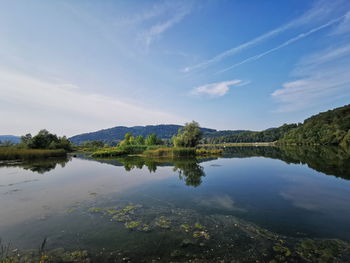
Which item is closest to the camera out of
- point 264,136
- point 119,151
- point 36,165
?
point 36,165

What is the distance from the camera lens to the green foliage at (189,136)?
5222 cm

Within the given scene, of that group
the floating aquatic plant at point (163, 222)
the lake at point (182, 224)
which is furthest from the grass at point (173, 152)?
the floating aquatic plant at point (163, 222)

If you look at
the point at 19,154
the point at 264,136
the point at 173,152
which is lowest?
the point at 173,152

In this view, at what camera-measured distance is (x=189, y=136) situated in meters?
52.4

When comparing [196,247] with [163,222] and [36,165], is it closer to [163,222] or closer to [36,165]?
[163,222]

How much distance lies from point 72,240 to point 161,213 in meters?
4.08

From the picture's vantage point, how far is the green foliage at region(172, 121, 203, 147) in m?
52.2

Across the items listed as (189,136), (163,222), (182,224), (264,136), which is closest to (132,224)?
(163,222)

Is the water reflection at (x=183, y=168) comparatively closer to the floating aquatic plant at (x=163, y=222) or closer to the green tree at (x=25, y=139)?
the floating aquatic plant at (x=163, y=222)

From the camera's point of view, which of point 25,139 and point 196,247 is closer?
point 196,247

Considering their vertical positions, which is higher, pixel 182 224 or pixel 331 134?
pixel 331 134

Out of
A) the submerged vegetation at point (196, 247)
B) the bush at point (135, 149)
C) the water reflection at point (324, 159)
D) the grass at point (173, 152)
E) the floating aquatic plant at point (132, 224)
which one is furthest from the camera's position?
the bush at point (135, 149)

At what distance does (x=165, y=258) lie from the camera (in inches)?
213

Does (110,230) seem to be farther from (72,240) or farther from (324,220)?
(324,220)
